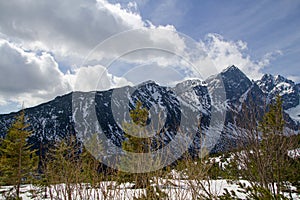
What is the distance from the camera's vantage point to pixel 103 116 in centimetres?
13862

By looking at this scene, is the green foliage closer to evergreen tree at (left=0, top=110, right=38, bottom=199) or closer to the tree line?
the tree line

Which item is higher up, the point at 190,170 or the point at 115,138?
the point at 115,138

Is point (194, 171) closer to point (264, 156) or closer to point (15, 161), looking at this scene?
point (264, 156)

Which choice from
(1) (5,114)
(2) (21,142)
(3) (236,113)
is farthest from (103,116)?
(3) (236,113)

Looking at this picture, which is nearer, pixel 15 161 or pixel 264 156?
pixel 264 156

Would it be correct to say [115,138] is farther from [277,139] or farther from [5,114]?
[277,139]

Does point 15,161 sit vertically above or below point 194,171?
above

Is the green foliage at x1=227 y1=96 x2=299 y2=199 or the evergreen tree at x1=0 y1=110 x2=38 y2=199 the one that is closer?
the green foliage at x1=227 y1=96 x2=299 y2=199

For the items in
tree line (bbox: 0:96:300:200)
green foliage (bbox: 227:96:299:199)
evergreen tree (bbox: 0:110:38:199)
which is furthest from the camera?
evergreen tree (bbox: 0:110:38:199)

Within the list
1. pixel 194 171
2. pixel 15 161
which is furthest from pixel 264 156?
pixel 15 161

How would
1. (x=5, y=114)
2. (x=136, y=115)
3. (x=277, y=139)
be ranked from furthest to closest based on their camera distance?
(x=5, y=114) < (x=136, y=115) < (x=277, y=139)

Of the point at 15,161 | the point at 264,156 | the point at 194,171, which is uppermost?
the point at 15,161

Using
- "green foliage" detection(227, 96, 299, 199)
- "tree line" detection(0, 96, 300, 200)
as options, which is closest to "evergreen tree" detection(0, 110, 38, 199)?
"tree line" detection(0, 96, 300, 200)

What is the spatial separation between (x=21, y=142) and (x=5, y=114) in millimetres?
128536
